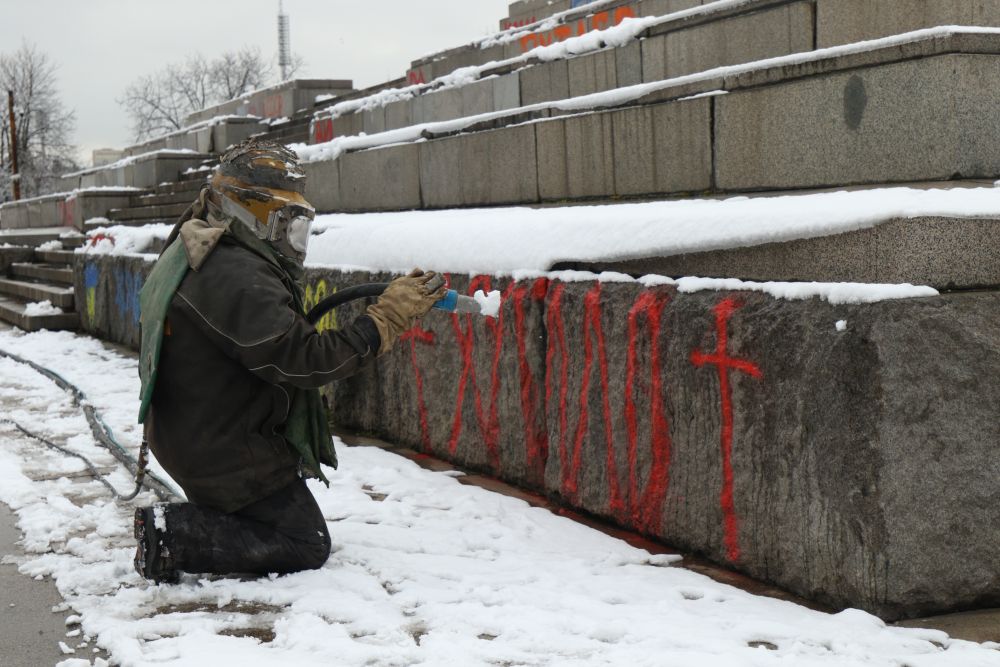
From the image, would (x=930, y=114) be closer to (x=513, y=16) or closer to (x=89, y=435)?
(x=89, y=435)

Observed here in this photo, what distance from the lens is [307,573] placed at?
3.95m

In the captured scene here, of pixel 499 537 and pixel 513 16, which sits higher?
pixel 513 16

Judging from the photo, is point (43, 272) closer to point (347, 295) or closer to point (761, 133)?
point (347, 295)

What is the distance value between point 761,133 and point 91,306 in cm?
945

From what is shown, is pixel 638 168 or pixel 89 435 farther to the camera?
pixel 89 435

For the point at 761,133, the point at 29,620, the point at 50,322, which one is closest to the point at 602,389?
the point at 761,133

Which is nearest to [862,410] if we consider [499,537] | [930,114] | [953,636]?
[953,636]

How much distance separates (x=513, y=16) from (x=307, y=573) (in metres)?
13.3

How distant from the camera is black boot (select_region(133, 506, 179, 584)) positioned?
3.78 m

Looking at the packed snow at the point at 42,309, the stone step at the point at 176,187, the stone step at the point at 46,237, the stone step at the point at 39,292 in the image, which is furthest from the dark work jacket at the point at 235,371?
the stone step at the point at 46,237

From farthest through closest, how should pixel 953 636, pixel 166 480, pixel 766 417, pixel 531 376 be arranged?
pixel 166 480
pixel 531 376
pixel 766 417
pixel 953 636

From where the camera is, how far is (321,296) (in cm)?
688

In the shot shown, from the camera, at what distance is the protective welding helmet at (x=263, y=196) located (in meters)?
4.02

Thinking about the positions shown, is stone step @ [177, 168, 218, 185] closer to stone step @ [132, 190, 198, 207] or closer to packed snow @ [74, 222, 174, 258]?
stone step @ [132, 190, 198, 207]
